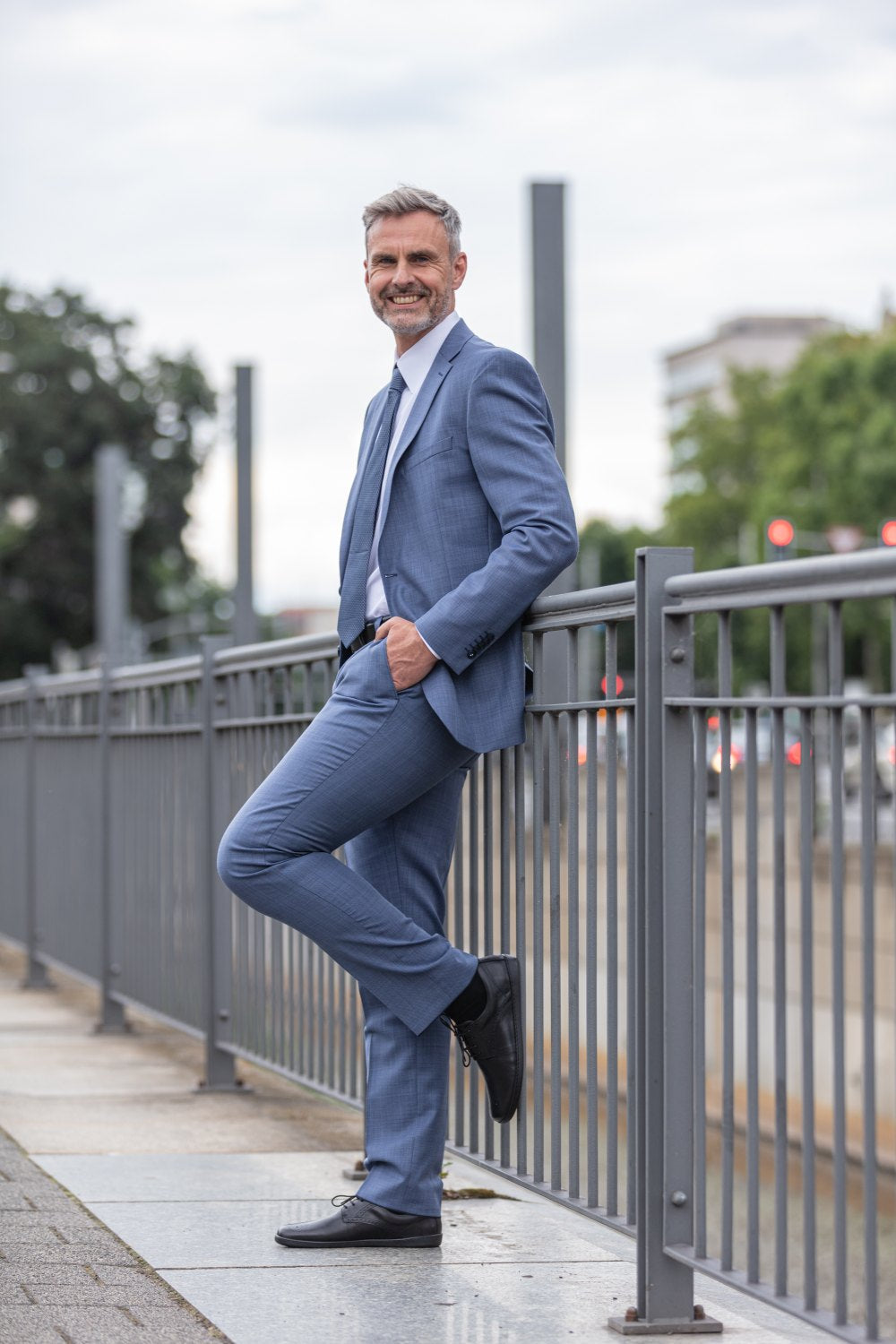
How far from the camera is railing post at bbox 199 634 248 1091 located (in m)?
6.82

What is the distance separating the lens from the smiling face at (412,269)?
14.0ft

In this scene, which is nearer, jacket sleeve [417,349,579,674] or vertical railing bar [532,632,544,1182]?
jacket sleeve [417,349,579,674]

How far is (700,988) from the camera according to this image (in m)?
3.68

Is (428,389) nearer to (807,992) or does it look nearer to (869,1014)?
(807,992)

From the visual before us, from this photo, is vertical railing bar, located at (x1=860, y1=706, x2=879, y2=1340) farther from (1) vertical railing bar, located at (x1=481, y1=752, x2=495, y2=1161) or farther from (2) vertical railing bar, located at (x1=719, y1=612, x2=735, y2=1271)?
(1) vertical railing bar, located at (x1=481, y1=752, x2=495, y2=1161)

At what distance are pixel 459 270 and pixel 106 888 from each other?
4666 millimetres

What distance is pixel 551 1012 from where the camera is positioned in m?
4.29

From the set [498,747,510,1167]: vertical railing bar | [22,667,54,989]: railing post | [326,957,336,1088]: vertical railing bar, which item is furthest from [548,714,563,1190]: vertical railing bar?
[22,667,54,989]: railing post

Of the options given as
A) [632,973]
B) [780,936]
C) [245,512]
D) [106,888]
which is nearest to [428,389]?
[632,973]

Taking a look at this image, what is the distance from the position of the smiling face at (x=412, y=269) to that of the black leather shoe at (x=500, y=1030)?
4.16 feet

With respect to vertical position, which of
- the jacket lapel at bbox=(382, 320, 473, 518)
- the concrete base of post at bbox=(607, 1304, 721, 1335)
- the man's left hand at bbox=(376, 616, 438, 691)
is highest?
the jacket lapel at bbox=(382, 320, 473, 518)

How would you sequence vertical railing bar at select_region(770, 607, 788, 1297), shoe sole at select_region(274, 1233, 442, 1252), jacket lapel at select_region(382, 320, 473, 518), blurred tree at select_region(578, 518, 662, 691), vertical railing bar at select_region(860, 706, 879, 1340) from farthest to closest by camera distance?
blurred tree at select_region(578, 518, 662, 691) < shoe sole at select_region(274, 1233, 442, 1252) < jacket lapel at select_region(382, 320, 473, 518) < vertical railing bar at select_region(770, 607, 788, 1297) < vertical railing bar at select_region(860, 706, 879, 1340)

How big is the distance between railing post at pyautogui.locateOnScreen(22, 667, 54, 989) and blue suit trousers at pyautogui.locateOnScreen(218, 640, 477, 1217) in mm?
6081

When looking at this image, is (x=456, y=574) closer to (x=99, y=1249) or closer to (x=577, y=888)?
(x=577, y=888)
